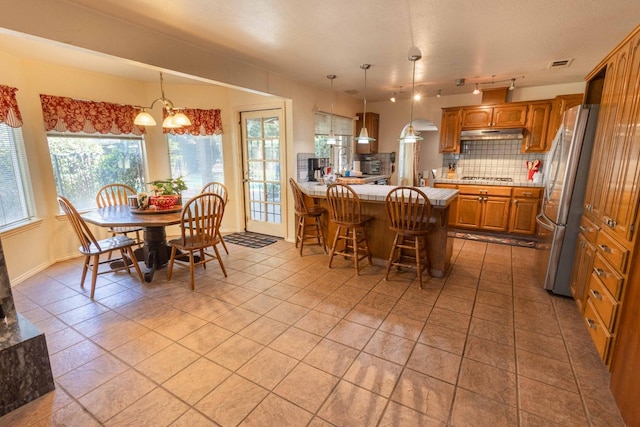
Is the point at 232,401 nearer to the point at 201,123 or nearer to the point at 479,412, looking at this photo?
the point at 479,412

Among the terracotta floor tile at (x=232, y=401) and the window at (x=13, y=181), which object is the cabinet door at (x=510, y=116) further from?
the window at (x=13, y=181)

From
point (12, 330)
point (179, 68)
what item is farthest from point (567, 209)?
point (12, 330)

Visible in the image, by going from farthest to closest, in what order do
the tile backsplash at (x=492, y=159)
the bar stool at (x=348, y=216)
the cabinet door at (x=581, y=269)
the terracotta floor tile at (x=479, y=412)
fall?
1. the tile backsplash at (x=492, y=159)
2. the bar stool at (x=348, y=216)
3. the cabinet door at (x=581, y=269)
4. the terracotta floor tile at (x=479, y=412)

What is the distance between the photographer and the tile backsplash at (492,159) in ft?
16.5

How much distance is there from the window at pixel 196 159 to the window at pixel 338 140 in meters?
1.60

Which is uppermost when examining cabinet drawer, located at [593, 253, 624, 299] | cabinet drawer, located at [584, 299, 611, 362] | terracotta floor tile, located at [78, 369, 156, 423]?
cabinet drawer, located at [593, 253, 624, 299]

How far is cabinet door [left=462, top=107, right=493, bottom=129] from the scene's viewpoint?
191 inches

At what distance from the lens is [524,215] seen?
452cm

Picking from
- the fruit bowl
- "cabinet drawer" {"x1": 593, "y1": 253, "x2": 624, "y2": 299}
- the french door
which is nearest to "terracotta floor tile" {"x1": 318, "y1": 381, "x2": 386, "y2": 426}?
"cabinet drawer" {"x1": 593, "y1": 253, "x2": 624, "y2": 299}

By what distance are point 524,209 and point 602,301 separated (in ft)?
9.55

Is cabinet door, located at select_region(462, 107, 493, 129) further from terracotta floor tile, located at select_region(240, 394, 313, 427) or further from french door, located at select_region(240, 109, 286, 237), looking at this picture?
terracotta floor tile, located at select_region(240, 394, 313, 427)

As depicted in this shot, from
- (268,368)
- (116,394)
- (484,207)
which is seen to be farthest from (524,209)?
(116,394)

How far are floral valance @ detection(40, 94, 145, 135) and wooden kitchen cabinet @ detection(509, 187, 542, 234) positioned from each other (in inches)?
218

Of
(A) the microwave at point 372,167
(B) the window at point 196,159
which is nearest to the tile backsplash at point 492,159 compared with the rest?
(A) the microwave at point 372,167
